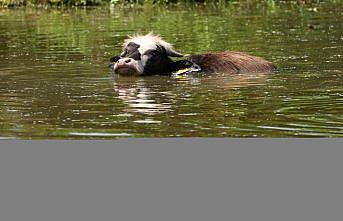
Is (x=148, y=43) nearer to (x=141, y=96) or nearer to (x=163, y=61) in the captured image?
(x=163, y=61)

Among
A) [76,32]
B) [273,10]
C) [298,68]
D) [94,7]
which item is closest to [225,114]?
[298,68]

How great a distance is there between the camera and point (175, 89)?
1312cm

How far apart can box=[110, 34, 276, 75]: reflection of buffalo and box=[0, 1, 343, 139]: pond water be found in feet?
0.96

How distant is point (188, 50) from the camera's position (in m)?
19.1

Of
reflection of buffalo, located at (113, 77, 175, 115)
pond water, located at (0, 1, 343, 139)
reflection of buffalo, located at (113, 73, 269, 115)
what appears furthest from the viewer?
reflection of buffalo, located at (113, 73, 269, 115)

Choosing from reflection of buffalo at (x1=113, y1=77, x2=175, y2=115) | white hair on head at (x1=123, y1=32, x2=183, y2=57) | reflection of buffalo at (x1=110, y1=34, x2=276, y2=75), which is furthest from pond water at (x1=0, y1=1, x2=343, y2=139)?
white hair on head at (x1=123, y1=32, x2=183, y2=57)

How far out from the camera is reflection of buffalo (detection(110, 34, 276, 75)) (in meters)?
14.8

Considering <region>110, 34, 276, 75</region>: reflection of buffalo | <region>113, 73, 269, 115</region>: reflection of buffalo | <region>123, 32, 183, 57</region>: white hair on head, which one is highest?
<region>123, 32, 183, 57</region>: white hair on head

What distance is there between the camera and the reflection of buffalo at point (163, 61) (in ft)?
48.5

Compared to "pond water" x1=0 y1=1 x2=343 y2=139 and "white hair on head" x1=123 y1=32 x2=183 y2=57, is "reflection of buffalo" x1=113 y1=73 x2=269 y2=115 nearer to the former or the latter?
"pond water" x1=0 y1=1 x2=343 y2=139

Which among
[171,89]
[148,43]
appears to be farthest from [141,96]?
[148,43]

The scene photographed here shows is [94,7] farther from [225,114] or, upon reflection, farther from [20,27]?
[225,114]

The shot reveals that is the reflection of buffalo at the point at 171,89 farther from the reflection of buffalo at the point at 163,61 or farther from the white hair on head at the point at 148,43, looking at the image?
the white hair on head at the point at 148,43

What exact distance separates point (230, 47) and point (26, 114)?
9.20 m
